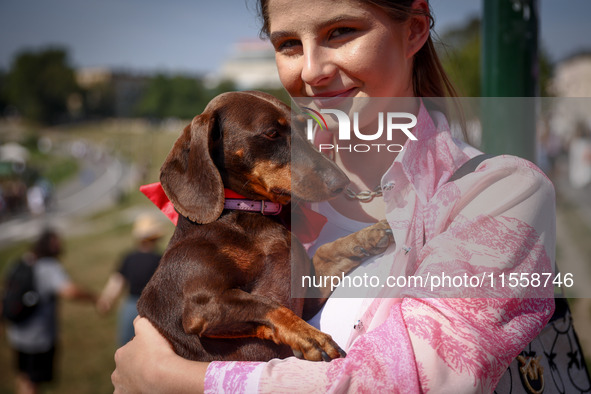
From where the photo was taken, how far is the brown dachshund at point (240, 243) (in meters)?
1.57

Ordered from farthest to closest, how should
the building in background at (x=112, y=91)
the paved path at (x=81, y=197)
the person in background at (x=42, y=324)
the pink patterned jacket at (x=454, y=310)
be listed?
the building in background at (x=112, y=91), the paved path at (x=81, y=197), the person in background at (x=42, y=324), the pink patterned jacket at (x=454, y=310)

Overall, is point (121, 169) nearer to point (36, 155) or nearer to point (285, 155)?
point (36, 155)

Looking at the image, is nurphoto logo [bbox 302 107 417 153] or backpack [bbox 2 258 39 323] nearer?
nurphoto logo [bbox 302 107 417 153]

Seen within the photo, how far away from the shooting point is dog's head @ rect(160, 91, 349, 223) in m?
1.71

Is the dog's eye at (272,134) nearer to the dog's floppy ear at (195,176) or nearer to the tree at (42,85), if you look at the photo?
the dog's floppy ear at (195,176)

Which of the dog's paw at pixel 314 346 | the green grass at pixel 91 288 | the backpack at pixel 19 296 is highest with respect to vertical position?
the dog's paw at pixel 314 346

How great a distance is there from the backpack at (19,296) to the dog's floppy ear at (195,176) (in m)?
5.12

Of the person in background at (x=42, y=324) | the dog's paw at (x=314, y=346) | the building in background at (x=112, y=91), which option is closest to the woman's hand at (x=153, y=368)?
the dog's paw at (x=314, y=346)

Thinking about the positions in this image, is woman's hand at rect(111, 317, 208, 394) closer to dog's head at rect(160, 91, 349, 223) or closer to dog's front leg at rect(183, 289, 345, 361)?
dog's front leg at rect(183, 289, 345, 361)

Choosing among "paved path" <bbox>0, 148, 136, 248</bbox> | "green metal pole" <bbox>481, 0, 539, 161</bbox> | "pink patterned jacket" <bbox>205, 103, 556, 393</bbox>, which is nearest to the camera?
"pink patterned jacket" <bbox>205, 103, 556, 393</bbox>

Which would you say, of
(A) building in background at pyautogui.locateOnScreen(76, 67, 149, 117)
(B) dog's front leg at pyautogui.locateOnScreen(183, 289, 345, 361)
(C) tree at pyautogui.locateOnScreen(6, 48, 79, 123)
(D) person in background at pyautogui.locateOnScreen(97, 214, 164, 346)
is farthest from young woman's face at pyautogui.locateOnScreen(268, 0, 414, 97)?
(C) tree at pyautogui.locateOnScreen(6, 48, 79, 123)

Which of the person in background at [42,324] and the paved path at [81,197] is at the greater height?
the person in background at [42,324]

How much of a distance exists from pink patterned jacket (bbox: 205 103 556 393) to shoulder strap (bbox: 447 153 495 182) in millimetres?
25

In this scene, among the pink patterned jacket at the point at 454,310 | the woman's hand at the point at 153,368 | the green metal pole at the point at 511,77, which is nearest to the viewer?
the pink patterned jacket at the point at 454,310
